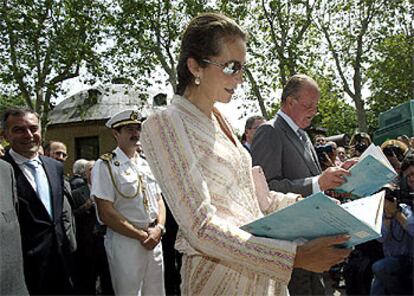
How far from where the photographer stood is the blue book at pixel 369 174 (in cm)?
270

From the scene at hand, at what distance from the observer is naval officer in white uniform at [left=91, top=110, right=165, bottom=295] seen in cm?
432

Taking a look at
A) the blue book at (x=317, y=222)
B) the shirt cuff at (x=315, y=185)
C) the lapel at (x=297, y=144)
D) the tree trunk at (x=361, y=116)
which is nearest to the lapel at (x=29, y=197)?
the lapel at (x=297, y=144)

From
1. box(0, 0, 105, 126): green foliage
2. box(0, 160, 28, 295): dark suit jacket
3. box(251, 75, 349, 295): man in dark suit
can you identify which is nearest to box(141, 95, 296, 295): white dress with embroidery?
box(0, 160, 28, 295): dark suit jacket

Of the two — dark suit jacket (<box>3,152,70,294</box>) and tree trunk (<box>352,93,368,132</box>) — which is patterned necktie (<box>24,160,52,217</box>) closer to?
dark suit jacket (<box>3,152,70,294</box>)

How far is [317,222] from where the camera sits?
158 centimetres

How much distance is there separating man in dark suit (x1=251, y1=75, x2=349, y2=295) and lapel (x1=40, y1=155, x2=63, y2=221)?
4.84ft

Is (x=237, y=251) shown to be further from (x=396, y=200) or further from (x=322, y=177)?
(x=396, y=200)

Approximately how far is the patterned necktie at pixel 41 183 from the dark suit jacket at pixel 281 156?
1522mm

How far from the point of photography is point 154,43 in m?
19.3

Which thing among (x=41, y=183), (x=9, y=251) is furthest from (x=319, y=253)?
(x=41, y=183)

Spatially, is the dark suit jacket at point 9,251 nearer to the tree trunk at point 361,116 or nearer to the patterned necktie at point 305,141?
the patterned necktie at point 305,141

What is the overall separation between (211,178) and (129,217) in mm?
2873

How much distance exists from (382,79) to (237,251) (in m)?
28.5

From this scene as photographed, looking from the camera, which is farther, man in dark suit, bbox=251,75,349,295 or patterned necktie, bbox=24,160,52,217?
patterned necktie, bbox=24,160,52,217
